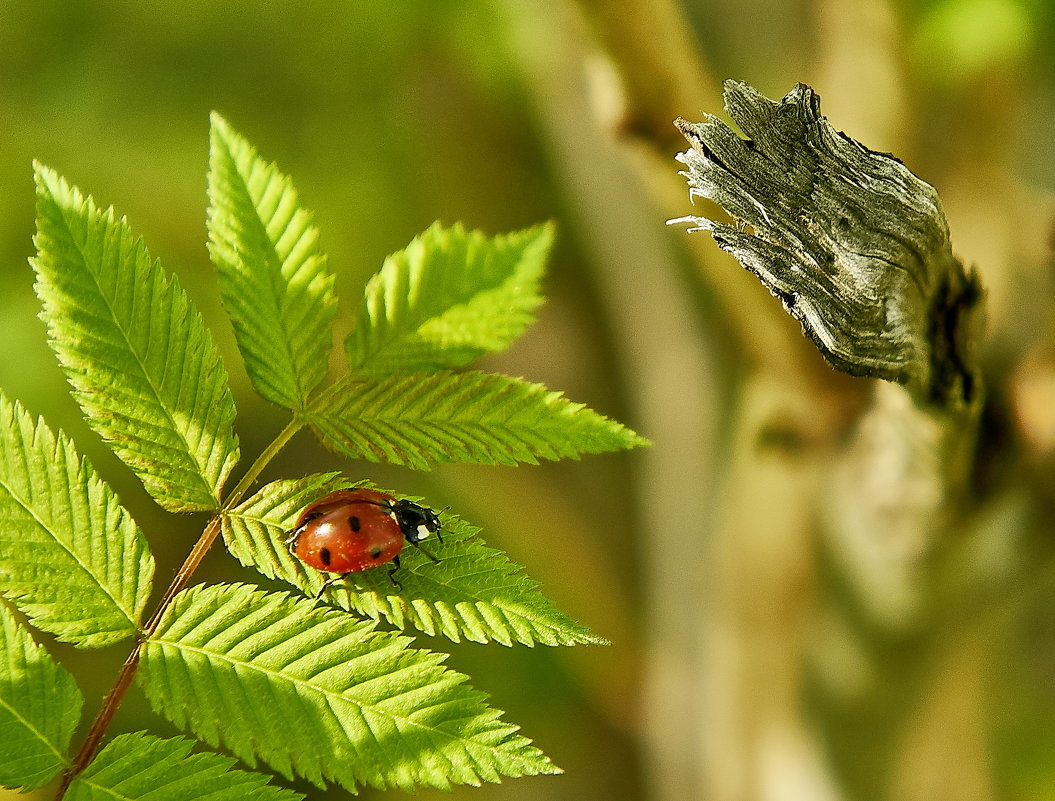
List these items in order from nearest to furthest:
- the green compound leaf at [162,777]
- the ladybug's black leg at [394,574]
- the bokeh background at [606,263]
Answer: the green compound leaf at [162,777] → the ladybug's black leg at [394,574] → the bokeh background at [606,263]

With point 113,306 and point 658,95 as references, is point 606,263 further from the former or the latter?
point 113,306

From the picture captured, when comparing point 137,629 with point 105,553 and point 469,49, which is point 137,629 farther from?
point 469,49

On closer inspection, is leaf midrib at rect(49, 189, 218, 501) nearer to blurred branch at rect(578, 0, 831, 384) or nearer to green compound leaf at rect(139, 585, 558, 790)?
green compound leaf at rect(139, 585, 558, 790)

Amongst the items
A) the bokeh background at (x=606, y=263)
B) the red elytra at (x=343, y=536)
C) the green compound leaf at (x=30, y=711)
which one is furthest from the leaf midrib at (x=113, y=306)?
the bokeh background at (x=606, y=263)

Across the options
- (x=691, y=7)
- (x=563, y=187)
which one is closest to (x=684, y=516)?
(x=563, y=187)

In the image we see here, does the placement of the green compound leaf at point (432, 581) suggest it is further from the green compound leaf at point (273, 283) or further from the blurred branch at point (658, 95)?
the blurred branch at point (658, 95)

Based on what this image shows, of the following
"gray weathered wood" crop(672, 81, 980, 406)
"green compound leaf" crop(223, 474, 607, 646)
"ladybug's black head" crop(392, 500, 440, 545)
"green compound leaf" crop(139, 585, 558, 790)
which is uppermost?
"gray weathered wood" crop(672, 81, 980, 406)

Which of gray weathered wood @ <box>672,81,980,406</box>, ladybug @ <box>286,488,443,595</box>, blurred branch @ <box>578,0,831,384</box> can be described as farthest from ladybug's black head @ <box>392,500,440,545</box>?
blurred branch @ <box>578,0,831,384</box>
